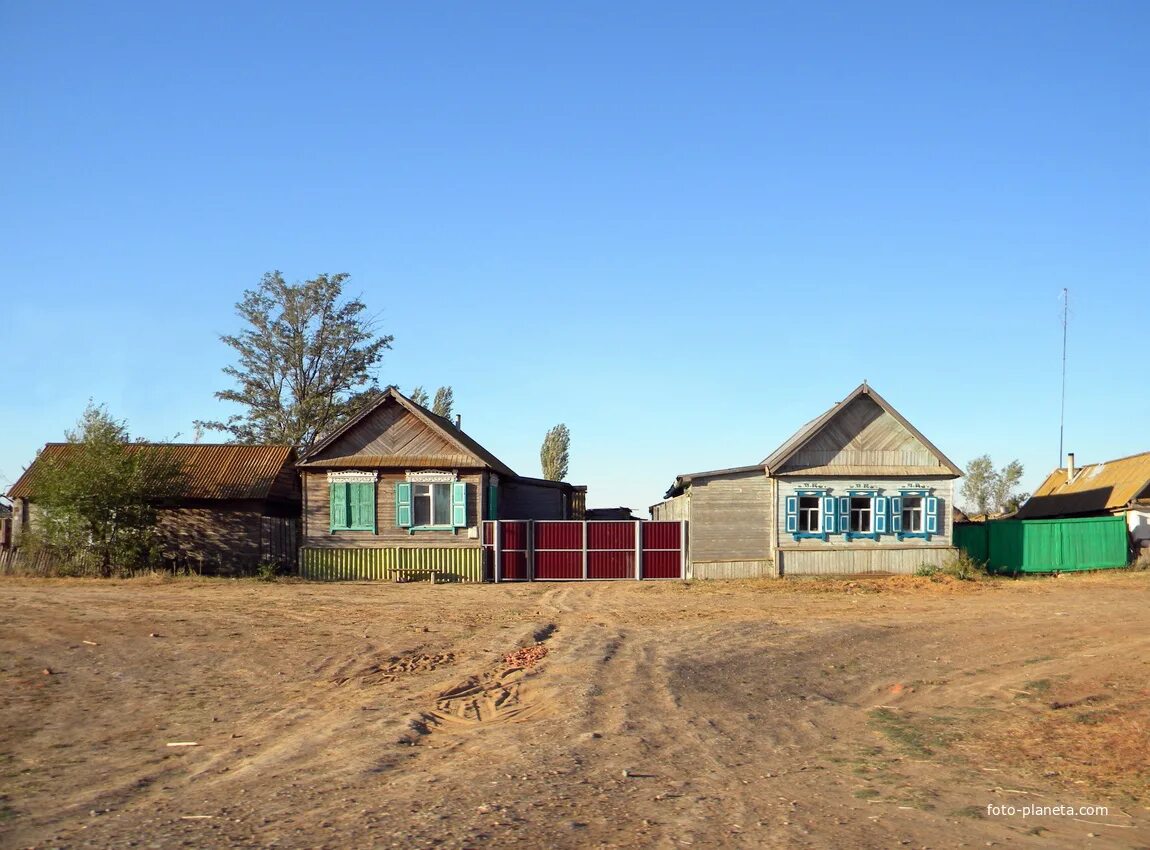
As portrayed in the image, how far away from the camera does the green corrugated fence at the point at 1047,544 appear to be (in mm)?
31812

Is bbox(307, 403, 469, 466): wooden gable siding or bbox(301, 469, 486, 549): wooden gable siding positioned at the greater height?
bbox(307, 403, 469, 466): wooden gable siding

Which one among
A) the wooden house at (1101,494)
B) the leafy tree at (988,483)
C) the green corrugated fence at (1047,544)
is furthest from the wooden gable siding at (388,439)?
the leafy tree at (988,483)

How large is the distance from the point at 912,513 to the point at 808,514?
335 centimetres

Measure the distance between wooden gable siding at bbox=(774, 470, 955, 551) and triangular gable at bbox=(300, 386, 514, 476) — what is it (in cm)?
894

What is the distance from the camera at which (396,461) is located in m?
29.7

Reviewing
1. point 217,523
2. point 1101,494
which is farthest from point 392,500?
point 1101,494

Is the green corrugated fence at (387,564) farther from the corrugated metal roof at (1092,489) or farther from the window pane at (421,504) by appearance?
the corrugated metal roof at (1092,489)

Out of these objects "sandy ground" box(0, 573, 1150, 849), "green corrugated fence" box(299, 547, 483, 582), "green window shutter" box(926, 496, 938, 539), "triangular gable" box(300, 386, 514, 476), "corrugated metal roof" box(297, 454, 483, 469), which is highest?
"triangular gable" box(300, 386, 514, 476)

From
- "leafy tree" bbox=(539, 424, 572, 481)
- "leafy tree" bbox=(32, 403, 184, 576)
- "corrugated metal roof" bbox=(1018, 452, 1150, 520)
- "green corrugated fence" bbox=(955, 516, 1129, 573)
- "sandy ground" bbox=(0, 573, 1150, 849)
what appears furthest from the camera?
"leafy tree" bbox=(539, 424, 572, 481)

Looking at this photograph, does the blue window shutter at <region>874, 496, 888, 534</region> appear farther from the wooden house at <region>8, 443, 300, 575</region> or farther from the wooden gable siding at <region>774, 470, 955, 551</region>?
the wooden house at <region>8, 443, 300, 575</region>

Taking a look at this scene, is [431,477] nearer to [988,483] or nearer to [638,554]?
[638,554]

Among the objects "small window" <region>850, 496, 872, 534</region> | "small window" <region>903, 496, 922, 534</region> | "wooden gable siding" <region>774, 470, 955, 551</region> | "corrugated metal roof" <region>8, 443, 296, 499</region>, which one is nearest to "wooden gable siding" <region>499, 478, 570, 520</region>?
"corrugated metal roof" <region>8, 443, 296, 499</region>

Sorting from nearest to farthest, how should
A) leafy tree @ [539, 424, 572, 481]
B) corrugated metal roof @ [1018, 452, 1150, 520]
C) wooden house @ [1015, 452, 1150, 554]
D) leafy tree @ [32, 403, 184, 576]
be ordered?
leafy tree @ [32, 403, 184, 576] → wooden house @ [1015, 452, 1150, 554] → corrugated metal roof @ [1018, 452, 1150, 520] → leafy tree @ [539, 424, 572, 481]

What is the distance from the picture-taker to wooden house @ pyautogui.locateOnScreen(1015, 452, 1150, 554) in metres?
33.4
